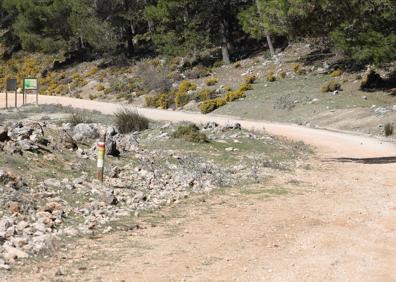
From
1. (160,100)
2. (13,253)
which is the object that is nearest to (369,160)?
(13,253)

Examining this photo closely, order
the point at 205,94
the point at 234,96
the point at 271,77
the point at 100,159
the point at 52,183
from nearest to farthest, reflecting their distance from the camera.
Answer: the point at 52,183
the point at 100,159
the point at 234,96
the point at 205,94
the point at 271,77

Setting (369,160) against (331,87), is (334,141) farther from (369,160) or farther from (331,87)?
(331,87)

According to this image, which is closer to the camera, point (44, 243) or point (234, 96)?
point (44, 243)

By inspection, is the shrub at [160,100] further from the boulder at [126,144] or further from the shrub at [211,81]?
the boulder at [126,144]

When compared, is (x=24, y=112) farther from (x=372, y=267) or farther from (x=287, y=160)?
(x=372, y=267)

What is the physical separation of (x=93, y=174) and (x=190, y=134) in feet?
20.3

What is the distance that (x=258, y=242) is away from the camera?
8836 mm

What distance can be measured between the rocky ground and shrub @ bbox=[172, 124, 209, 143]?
0.21m

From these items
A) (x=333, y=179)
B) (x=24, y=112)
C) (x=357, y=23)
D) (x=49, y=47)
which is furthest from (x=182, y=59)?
(x=333, y=179)

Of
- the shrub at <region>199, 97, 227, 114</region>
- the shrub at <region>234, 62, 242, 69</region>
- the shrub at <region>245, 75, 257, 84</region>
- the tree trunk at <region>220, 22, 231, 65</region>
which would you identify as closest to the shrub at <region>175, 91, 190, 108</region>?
the shrub at <region>199, 97, 227, 114</region>

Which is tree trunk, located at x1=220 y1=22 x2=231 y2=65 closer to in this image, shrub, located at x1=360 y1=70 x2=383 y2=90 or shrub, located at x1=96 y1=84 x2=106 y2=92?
shrub, located at x1=96 y1=84 x2=106 y2=92

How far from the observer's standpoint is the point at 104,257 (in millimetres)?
7867

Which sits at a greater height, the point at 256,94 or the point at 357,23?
the point at 357,23

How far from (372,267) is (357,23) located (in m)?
11.7
